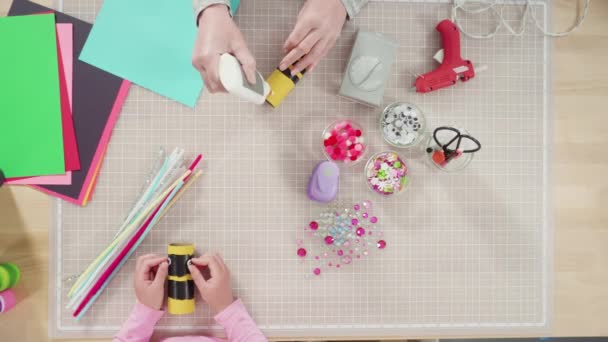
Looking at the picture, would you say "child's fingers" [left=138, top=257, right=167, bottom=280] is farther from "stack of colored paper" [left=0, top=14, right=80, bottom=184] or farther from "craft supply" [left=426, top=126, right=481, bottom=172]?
"craft supply" [left=426, top=126, right=481, bottom=172]

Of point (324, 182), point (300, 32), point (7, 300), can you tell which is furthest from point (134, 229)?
point (300, 32)

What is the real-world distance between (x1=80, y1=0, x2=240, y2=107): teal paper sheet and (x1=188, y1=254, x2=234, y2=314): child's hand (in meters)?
0.33

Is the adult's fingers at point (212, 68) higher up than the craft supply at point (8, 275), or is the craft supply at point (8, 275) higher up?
the adult's fingers at point (212, 68)

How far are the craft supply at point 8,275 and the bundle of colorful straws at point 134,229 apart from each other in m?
0.11

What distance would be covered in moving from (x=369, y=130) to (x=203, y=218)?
1.27 ft

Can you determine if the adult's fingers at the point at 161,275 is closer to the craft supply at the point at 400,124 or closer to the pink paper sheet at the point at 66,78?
the pink paper sheet at the point at 66,78

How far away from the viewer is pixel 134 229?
89 cm

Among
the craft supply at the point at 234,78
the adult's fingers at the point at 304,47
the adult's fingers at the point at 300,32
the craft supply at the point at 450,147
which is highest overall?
the adult's fingers at the point at 300,32

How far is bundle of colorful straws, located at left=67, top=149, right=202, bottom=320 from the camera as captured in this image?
879 mm

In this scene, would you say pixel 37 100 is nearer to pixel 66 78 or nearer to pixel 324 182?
pixel 66 78

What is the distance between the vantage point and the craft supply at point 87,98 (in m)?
0.89

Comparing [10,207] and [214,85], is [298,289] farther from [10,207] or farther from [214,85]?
[10,207]

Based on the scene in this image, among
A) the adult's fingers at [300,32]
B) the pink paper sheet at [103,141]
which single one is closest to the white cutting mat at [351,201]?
the pink paper sheet at [103,141]

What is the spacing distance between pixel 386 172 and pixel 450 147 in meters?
0.14
